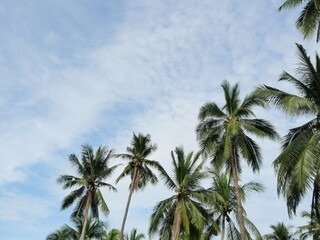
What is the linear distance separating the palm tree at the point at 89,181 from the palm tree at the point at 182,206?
8.05 metres

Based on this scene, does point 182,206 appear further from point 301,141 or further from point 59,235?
point 59,235

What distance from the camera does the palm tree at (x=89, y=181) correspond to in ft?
103

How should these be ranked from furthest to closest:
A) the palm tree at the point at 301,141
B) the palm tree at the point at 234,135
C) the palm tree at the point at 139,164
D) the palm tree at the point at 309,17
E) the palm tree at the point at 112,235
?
1. the palm tree at the point at 112,235
2. the palm tree at the point at 139,164
3. the palm tree at the point at 234,135
4. the palm tree at the point at 309,17
5. the palm tree at the point at 301,141

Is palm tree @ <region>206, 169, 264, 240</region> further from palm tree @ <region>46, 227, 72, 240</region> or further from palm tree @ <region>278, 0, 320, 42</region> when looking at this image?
palm tree @ <region>46, 227, 72, 240</region>

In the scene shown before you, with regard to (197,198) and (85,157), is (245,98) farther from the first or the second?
(85,157)

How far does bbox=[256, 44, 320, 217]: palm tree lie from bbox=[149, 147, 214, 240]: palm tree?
364 inches

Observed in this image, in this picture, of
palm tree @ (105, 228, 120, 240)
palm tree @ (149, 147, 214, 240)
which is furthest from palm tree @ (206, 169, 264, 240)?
palm tree @ (105, 228, 120, 240)

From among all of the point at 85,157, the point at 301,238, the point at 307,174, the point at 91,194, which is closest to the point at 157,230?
the point at 91,194

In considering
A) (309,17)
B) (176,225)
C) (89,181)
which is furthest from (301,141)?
(89,181)

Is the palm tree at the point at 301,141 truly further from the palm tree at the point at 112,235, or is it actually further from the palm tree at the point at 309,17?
the palm tree at the point at 112,235

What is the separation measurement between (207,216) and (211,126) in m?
7.27

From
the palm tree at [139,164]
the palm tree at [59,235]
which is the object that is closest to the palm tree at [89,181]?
the palm tree at [139,164]

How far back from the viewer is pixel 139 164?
2944cm

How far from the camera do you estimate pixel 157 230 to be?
24953 millimetres
